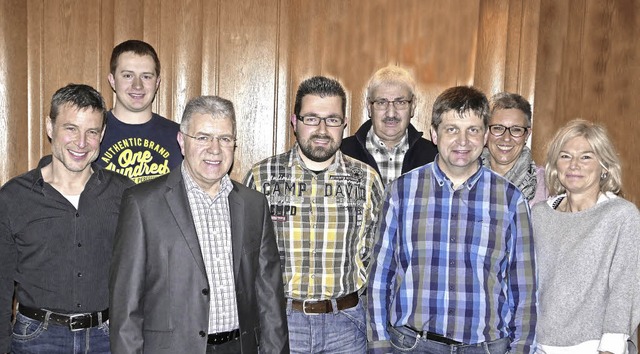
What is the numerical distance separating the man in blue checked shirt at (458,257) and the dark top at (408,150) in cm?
74

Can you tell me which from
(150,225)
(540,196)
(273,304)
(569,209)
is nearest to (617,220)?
(569,209)

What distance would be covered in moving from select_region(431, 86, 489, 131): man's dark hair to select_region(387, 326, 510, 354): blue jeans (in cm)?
83

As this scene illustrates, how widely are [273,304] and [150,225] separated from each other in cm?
Answer: 58

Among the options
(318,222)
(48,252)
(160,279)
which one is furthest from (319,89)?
(48,252)

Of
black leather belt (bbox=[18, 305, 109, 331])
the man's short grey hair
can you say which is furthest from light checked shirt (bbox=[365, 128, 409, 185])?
black leather belt (bbox=[18, 305, 109, 331])

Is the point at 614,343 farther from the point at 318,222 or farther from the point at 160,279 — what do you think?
the point at 160,279

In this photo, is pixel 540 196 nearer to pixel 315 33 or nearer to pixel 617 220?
pixel 617 220

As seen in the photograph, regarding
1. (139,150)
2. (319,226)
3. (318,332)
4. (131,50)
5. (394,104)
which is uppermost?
(131,50)

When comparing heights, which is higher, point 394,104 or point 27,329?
point 394,104

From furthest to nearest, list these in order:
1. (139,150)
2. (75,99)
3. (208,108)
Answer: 1. (139,150)
2. (75,99)
3. (208,108)

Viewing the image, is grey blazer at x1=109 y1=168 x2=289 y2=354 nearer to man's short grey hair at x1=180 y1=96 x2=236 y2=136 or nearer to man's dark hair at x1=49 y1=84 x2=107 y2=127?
man's short grey hair at x1=180 y1=96 x2=236 y2=136

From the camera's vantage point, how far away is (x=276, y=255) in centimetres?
259

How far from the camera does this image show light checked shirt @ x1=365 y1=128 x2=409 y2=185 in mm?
3352

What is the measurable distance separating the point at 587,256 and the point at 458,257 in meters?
0.51
